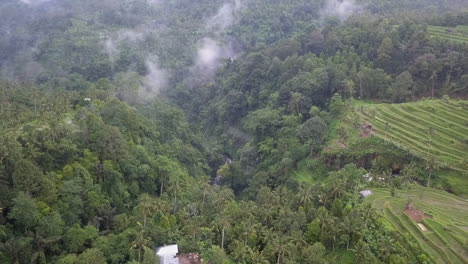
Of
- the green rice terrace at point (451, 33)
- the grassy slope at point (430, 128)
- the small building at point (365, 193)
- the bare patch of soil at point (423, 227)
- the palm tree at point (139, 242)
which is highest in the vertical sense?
the green rice terrace at point (451, 33)

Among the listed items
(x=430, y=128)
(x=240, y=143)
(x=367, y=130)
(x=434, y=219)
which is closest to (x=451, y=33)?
(x=430, y=128)

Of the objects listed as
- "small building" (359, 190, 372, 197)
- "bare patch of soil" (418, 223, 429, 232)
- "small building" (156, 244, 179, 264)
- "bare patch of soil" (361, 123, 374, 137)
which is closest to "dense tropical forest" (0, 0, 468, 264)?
"bare patch of soil" (361, 123, 374, 137)

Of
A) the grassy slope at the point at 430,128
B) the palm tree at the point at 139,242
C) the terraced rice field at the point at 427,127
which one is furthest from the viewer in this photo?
the terraced rice field at the point at 427,127

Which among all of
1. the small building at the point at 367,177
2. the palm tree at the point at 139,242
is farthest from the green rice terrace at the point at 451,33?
the palm tree at the point at 139,242

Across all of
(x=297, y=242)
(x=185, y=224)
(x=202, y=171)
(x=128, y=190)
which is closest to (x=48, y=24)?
(x=202, y=171)

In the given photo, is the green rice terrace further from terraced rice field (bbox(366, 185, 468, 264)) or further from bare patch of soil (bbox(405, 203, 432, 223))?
bare patch of soil (bbox(405, 203, 432, 223))

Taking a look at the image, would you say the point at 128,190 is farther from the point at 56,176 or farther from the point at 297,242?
the point at 297,242

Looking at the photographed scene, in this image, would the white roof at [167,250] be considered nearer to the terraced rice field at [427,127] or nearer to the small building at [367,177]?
the small building at [367,177]
